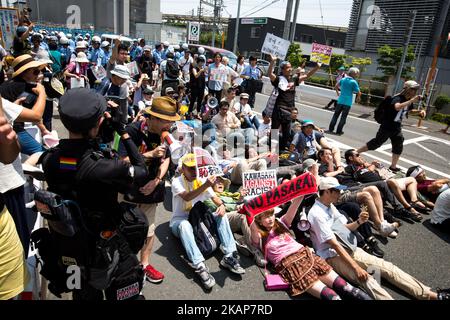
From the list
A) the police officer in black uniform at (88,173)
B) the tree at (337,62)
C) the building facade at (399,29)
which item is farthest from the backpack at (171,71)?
the tree at (337,62)

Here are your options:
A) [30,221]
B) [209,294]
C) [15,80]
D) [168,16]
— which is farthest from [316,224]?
[168,16]

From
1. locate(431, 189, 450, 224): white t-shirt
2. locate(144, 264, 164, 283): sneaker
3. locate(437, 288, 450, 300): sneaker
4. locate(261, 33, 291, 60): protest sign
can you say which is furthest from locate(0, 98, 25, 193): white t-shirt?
locate(261, 33, 291, 60): protest sign

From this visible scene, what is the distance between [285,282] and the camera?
330 centimetres

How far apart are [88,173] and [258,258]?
2416 millimetres

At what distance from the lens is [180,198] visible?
3656 mm

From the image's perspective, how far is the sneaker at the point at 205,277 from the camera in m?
3.20

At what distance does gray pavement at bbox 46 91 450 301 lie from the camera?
3.19 metres

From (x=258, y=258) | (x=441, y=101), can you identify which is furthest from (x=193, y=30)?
(x=258, y=258)

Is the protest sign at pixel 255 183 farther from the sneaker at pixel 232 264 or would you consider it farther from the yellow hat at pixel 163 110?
the yellow hat at pixel 163 110

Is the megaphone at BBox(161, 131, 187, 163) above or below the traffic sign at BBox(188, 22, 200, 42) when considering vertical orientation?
below

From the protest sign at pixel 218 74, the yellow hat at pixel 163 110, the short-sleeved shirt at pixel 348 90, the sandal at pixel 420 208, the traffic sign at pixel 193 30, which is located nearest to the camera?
the yellow hat at pixel 163 110

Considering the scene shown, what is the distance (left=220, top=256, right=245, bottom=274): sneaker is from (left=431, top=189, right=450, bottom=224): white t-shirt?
11.1 feet

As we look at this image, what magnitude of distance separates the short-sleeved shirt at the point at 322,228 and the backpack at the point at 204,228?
1.09m

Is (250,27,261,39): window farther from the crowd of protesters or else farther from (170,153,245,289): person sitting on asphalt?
(170,153,245,289): person sitting on asphalt
